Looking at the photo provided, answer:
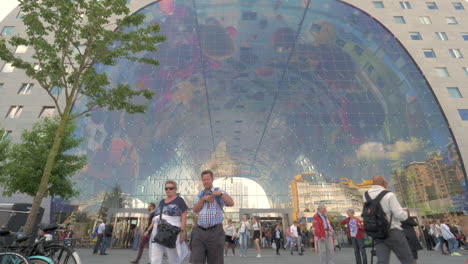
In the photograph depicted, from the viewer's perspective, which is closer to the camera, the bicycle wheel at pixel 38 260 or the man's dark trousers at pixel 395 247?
the man's dark trousers at pixel 395 247

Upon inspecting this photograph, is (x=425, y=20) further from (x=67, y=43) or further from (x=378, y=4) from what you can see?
(x=67, y=43)

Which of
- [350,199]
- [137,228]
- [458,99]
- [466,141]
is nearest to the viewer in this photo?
[137,228]

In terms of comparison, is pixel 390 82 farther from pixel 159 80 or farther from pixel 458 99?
pixel 159 80

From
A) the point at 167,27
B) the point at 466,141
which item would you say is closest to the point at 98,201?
the point at 167,27

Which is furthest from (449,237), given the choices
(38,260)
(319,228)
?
(38,260)

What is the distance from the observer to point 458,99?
2542cm

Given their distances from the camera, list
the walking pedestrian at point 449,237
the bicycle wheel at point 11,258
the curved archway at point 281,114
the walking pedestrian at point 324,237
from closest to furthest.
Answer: the bicycle wheel at point 11,258 < the walking pedestrian at point 324,237 < the walking pedestrian at point 449,237 < the curved archway at point 281,114

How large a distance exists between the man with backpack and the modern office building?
59.6ft

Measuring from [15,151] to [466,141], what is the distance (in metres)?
33.8

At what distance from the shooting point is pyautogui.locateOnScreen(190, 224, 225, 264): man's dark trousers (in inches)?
152

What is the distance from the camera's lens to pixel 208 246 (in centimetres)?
390

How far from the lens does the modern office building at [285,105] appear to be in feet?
72.7

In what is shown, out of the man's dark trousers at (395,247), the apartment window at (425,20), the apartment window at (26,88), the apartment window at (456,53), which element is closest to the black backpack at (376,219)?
the man's dark trousers at (395,247)

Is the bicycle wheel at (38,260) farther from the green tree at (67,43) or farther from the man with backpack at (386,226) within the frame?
the green tree at (67,43)
